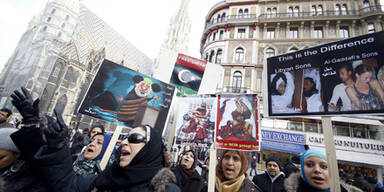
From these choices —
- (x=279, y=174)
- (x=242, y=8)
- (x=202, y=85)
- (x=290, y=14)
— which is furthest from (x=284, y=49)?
(x=279, y=174)

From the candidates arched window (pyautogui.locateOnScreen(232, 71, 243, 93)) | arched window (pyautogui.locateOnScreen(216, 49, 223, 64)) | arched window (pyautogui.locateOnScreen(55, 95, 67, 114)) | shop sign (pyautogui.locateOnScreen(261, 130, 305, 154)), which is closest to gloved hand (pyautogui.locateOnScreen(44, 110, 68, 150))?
shop sign (pyautogui.locateOnScreen(261, 130, 305, 154))

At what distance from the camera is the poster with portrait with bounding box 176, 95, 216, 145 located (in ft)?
12.0

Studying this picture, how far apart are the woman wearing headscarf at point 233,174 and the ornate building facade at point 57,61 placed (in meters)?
26.6

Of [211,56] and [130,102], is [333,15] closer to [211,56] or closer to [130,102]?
[211,56]

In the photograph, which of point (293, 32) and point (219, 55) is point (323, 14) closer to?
point (293, 32)

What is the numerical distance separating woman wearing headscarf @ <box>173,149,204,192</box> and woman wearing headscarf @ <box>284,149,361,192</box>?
1622 mm

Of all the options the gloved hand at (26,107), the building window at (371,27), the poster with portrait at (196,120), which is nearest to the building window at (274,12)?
the building window at (371,27)

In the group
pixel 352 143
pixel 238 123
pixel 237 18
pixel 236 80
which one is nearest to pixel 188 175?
pixel 238 123

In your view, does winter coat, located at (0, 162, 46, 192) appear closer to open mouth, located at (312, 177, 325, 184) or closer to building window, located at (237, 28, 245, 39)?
open mouth, located at (312, 177, 325, 184)

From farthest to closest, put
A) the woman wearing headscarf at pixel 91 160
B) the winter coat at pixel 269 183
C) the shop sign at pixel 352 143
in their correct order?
the shop sign at pixel 352 143, the winter coat at pixel 269 183, the woman wearing headscarf at pixel 91 160

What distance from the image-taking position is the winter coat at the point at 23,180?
5.28ft

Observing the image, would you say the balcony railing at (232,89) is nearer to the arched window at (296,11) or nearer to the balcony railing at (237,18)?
the balcony railing at (237,18)

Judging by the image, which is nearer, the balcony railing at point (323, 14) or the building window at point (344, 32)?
the balcony railing at point (323, 14)

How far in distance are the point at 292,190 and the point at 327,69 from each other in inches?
80.0
